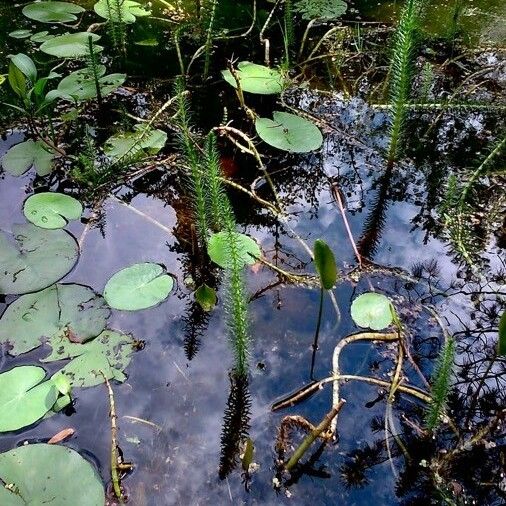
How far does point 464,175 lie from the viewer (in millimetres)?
1955

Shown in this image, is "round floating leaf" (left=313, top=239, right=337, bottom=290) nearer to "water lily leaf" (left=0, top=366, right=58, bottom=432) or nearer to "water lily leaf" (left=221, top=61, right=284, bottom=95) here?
"water lily leaf" (left=0, top=366, right=58, bottom=432)

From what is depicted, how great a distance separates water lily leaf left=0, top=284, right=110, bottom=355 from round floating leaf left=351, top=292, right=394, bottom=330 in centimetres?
68

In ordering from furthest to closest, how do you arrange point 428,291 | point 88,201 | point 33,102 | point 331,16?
point 331,16 < point 33,102 < point 88,201 < point 428,291

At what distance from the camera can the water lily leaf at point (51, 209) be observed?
174cm

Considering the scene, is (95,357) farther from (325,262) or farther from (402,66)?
(402,66)

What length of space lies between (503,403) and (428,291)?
14.5 inches

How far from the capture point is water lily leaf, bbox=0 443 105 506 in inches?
45.3

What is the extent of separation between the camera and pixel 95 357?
1.42m

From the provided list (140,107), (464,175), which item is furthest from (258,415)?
(140,107)

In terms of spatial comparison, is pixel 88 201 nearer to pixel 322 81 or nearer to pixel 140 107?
pixel 140 107

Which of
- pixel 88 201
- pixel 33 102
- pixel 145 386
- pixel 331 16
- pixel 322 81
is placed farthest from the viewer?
pixel 331 16

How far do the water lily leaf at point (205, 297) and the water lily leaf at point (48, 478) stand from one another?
0.52 m

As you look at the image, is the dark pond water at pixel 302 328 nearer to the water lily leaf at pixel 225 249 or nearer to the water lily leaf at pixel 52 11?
the water lily leaf at pixel 225 249

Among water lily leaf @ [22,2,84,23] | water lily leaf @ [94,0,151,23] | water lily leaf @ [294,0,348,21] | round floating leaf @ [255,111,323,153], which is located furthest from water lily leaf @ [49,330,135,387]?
water lily leaf @ [294,0,348,21]
